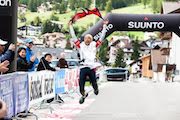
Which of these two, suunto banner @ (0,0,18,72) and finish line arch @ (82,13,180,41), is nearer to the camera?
suunto banner @ (0,0,18,72)

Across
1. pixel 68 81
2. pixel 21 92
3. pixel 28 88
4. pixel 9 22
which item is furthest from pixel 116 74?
pixel 21 92

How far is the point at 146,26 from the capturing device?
3241 cm

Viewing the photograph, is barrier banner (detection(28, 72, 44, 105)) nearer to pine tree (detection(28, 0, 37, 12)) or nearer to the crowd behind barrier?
the crowd behind barrier

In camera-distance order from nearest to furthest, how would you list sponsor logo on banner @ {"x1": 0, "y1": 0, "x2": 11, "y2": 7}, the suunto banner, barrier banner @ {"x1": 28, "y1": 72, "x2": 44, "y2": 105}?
sponsor logo on banner @ {"x1": 0, "y1": 0, "x2": 11, "y2": 7}, the suunto banner, barrier banner @ {"x1": 28, "y1": 72, "x2": 44, "y2": 105}

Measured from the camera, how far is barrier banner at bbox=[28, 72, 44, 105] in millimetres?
11602

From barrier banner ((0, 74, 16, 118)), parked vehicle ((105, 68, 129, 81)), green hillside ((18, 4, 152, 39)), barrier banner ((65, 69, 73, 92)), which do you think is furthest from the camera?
green hillside ((18, 4, 152, 39))

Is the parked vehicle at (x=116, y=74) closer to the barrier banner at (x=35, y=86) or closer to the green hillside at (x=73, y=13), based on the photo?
the green hillside at (x=73, y=13)

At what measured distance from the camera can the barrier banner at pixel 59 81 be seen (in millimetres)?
15762

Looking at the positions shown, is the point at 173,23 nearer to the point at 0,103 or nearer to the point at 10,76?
the point at 10,76

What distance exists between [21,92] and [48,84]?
3688mm

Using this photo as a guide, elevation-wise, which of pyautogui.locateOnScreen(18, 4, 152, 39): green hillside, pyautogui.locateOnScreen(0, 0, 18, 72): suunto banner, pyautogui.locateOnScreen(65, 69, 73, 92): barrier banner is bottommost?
pyautogui.locateOnScreen(65, 69, 73, 92): barrier banner

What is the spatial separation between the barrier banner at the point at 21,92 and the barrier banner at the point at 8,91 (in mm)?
319

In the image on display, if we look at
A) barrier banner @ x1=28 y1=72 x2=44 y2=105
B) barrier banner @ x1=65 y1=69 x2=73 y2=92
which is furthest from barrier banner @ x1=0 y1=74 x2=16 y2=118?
barrier banner @ x1=65 y1=69 x2=73 y2=92

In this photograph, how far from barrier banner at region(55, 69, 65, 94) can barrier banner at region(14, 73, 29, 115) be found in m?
4.63
